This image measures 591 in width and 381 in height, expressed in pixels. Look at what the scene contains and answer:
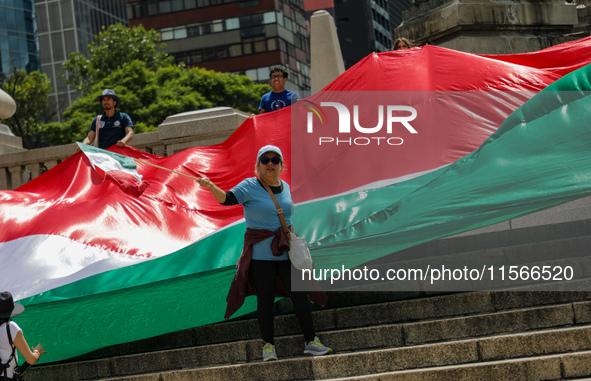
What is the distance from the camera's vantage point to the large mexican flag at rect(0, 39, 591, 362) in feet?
21.5

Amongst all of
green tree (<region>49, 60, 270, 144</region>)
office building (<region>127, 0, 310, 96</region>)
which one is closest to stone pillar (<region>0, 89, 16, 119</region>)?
green tree (<region>49, 60, 270, 144</region>)

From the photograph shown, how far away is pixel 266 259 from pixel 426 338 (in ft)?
4.59

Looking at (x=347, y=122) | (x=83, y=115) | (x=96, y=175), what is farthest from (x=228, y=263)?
(x=83, y=115)

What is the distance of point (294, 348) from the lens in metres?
6.59

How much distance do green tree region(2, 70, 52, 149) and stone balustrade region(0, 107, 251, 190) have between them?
26302 millimetres

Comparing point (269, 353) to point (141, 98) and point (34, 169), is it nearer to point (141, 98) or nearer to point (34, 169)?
point (34, 169)

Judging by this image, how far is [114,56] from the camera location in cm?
3806

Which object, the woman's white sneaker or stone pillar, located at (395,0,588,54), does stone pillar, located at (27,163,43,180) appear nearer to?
stone pillar, located at (395,0,588,54)

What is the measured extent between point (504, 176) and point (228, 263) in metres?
2.38

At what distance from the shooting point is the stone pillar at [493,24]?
432 inches

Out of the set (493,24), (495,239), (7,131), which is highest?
(493,24)

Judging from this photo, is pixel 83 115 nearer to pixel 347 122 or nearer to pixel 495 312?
pixel 347 122

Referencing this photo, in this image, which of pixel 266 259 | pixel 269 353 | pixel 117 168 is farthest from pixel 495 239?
pixel 117 168

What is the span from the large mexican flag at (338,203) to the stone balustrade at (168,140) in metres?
2.13
